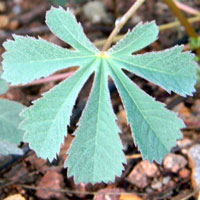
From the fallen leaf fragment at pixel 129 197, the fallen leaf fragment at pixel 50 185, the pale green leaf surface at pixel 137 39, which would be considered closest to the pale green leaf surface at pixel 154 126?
the pale green leaf surface at pixel 137 39

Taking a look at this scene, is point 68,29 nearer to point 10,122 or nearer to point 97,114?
point 97,114

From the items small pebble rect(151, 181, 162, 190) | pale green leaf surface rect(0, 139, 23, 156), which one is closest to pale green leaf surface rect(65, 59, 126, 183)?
pale green leaf surface rect(0, 139, 23, 156)

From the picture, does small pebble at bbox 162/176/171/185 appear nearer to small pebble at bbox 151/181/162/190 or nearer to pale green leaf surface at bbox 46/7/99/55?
small pebble at bbox 151/181/162/190

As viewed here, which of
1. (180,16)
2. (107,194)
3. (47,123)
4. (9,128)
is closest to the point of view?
(47,123)

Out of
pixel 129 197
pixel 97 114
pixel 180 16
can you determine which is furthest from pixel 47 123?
pixel 180 16

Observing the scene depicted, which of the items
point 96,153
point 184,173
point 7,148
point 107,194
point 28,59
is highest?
point 28,59

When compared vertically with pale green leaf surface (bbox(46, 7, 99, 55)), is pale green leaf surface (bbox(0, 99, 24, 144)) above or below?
below

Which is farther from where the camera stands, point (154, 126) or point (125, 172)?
point (125, 172)

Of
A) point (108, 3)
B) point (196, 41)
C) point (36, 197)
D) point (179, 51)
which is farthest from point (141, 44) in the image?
point (108, 3)
